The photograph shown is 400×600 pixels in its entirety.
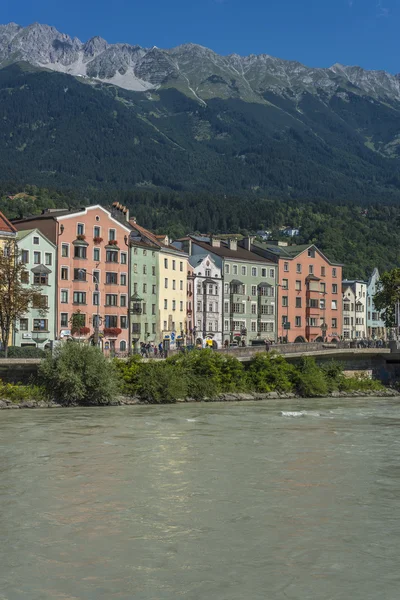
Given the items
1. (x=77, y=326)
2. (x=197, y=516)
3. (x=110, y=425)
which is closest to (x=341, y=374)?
(x=77, y=326)

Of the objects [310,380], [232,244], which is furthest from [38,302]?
[232,244]

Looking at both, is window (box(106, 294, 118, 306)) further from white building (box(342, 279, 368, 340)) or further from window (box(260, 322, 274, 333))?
white building (box(342, 279, 368, 340))

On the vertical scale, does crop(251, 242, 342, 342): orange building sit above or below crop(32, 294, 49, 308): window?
above

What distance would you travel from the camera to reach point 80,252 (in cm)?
10512

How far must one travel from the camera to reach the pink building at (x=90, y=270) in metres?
102

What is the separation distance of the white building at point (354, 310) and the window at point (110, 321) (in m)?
61.1

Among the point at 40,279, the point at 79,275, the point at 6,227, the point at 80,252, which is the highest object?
the point at 6,227

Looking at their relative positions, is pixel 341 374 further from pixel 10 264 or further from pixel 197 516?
pixel 197 516

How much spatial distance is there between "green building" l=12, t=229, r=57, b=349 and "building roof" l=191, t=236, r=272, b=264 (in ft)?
117

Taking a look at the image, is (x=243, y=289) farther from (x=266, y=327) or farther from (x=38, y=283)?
(x=38, y=283)

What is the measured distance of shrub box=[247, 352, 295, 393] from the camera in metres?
82.5

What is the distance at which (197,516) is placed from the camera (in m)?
29.8

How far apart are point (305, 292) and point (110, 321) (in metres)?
46.1

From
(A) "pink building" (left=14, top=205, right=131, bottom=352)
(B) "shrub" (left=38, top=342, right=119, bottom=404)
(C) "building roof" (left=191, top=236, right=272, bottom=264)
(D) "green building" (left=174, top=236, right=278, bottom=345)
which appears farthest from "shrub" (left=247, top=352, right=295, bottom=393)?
(C) "building roof" (left=191, top=236, right=272, bottom=264)
